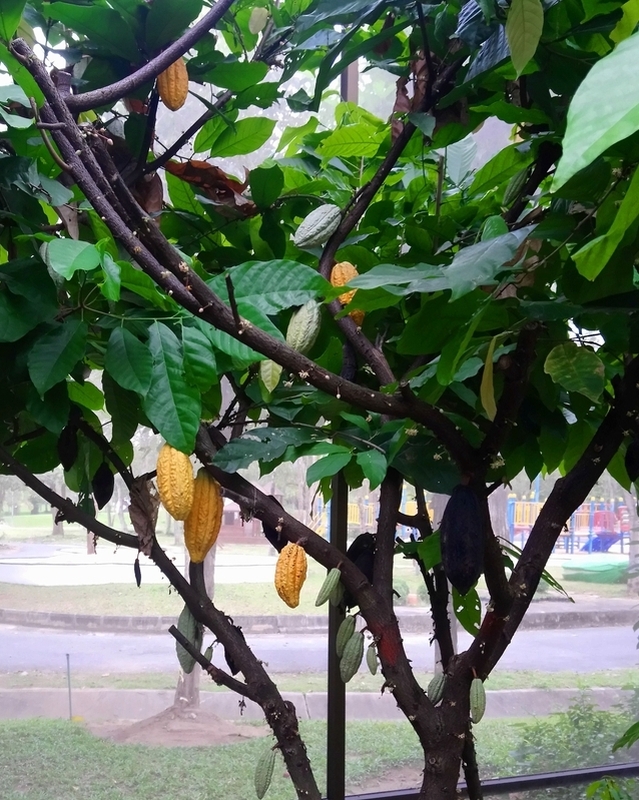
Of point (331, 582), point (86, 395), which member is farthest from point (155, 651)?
point (331, 582)

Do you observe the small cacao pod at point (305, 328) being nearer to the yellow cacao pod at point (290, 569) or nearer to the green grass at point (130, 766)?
the yellow cacao pod at point (290, 569)

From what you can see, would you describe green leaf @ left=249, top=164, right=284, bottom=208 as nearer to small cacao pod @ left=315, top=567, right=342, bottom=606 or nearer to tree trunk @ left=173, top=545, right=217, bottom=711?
small cacao pod @ left=315, top=567, right=342, bottom=606

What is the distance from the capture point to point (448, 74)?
66cm

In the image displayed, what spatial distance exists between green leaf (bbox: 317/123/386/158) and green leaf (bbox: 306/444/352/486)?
1.46ft

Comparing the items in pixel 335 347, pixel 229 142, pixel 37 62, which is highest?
pixel 229 142

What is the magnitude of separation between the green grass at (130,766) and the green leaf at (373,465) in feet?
2.94

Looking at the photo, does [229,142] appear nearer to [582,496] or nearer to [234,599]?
[582,496]

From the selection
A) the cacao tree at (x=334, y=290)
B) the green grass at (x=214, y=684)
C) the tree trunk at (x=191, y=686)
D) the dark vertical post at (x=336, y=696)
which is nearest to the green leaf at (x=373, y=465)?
the cacao tree at (x=334, y=290)

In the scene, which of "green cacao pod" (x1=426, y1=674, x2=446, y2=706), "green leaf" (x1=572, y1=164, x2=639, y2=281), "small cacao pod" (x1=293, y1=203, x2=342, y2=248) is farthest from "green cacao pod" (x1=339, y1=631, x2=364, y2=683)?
"green leaf" (x1=572, y1=164, x2=639, y2=281)

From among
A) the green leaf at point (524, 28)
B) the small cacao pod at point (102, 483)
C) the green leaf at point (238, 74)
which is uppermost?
the green leaf at point (238, 74)

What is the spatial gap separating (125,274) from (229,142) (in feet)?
1.02

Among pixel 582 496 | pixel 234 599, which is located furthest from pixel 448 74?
pixel 234 599

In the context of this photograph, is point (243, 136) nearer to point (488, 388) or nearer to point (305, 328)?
point (305, 328)

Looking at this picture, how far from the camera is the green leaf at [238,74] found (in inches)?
27.0
